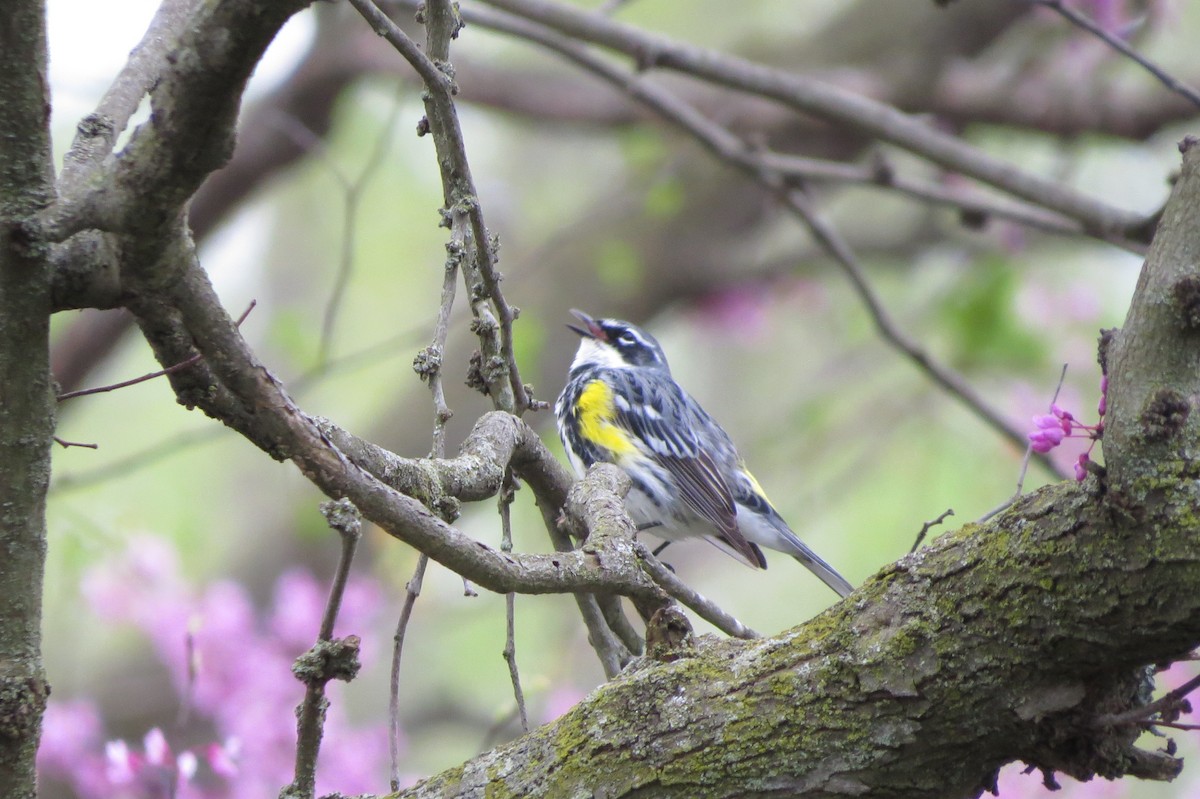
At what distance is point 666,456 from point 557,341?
7.27 ft

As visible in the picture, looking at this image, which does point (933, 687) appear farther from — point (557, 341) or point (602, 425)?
point (557, 341)

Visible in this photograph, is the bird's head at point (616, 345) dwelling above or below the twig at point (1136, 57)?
above

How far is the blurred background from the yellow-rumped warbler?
0.45 m

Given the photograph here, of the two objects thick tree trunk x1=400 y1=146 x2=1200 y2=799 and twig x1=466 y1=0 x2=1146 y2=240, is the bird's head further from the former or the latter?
thick tree trunk x1=400 y1=146 x2=1200 y2=799

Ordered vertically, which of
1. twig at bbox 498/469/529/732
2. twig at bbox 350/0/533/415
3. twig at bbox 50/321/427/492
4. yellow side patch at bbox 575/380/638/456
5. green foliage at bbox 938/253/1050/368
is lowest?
twig at bbox 498/469/529/732

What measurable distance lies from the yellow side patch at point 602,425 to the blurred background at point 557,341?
416mm

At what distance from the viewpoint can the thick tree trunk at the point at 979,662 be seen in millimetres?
1588

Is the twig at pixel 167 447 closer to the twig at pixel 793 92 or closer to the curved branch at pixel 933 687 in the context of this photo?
the twig at pixel 793 92

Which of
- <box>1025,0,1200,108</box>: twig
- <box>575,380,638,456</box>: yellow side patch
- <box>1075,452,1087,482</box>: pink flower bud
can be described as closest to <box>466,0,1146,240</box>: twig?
<box>1025,0,1200,108</box>: twig

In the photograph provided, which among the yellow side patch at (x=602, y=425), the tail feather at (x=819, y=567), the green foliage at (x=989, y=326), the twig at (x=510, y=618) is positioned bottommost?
the twig at (x=510, y=618)

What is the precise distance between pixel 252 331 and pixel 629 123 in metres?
5.04

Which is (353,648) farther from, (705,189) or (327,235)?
(327,235)

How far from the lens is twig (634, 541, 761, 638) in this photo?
236cm

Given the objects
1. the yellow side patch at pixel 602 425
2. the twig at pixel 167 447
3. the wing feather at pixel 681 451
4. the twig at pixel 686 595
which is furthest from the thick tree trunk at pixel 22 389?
the yellow side patch at pixel 602 425
